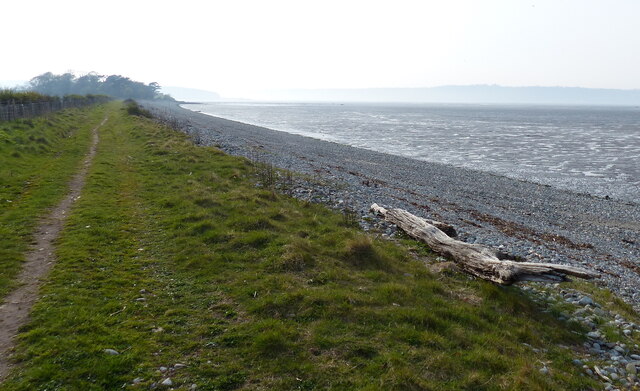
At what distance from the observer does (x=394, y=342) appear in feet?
24.3

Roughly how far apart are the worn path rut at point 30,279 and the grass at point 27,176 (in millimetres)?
231

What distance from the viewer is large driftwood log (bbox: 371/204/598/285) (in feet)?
30.6

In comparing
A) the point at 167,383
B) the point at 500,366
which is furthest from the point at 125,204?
the point at 500,366

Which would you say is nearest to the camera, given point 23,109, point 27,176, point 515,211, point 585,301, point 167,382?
point 167,382

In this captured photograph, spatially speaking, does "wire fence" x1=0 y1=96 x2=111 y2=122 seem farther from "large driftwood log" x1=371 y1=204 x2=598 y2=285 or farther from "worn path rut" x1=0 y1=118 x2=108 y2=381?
"large driftwood log" x1=371 y1=204 x2=598 y2=285

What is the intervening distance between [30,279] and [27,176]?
12747 mm

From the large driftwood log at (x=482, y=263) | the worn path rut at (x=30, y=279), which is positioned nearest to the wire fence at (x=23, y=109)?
the worn path rut at (x=30, y=279)

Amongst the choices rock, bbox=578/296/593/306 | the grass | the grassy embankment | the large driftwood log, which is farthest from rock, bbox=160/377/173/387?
rock, bbox=578/296/593/306

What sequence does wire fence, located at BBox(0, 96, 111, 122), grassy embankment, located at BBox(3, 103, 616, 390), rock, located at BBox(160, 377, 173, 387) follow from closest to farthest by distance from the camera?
rock, located at BBox(160, 377, 173, 387)
grassy embankment, located at BBox(3, 103, 616, 390)
wire fence, located at BBox(0, 96, 111, 122)

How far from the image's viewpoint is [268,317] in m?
8.01

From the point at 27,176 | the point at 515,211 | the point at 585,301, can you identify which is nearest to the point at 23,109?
the point at 27,176

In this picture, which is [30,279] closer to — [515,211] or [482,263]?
[482,263]

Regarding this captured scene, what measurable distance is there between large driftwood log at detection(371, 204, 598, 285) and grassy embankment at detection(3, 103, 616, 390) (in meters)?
0.39

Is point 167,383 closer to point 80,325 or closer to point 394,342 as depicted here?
point 80,325
